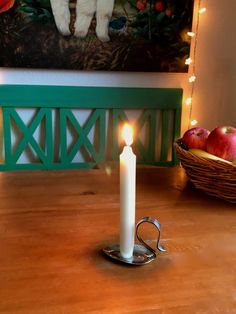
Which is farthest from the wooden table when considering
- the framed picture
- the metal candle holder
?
the framed picture

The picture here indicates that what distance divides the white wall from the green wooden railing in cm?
6

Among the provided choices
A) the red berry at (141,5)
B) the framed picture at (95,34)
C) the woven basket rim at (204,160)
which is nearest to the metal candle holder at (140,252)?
the woven basket rim at (204,160)

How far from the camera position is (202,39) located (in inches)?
82.2

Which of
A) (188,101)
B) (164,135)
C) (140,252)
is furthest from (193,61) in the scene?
(140,252)

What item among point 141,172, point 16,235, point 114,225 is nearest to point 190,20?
point 141,172

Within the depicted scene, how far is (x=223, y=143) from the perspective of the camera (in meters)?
A: 1.05

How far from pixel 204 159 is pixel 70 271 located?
1.64 feet

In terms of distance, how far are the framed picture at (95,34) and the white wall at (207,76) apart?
0.18ft

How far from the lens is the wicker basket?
3.24ft

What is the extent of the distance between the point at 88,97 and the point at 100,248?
51.3 inches

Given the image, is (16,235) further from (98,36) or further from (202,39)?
(202,39)

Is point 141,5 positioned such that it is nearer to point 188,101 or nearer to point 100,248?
point 188,101

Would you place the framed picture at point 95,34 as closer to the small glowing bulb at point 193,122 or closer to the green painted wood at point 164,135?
the green painted wood at point 164,135

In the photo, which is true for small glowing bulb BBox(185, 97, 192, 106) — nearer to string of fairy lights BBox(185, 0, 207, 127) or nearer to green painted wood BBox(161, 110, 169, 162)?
string of fairy lights BBox(185, 0, 207, 127)
